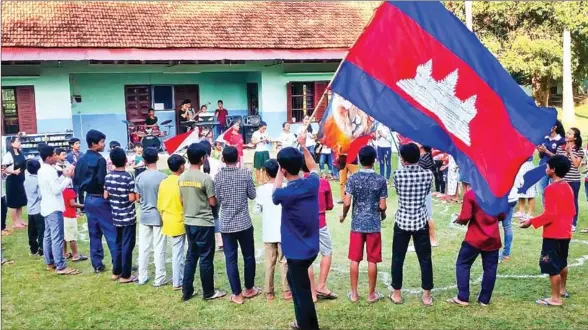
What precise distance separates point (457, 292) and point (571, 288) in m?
1.31

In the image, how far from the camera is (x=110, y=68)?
64.7 ft

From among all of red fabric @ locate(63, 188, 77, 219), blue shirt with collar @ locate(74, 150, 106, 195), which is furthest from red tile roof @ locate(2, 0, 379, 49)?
blue shirt with collar @ locate(74, 150, 106, 195)

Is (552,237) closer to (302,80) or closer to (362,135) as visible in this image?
(362,135)

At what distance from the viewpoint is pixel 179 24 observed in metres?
21.2

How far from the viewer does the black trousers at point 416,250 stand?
600 cm

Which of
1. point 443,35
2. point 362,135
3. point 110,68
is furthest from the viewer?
point 110,68

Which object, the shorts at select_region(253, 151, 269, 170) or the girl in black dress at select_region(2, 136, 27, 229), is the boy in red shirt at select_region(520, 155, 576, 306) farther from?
the shorts at select_region(253, 151, 269, 170)

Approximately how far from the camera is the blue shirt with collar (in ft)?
23.6

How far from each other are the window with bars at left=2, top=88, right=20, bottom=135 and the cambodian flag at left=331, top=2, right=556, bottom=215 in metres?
16.4

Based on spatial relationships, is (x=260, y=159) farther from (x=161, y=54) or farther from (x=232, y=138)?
(x=161, y=54)

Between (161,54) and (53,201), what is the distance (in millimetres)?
12701

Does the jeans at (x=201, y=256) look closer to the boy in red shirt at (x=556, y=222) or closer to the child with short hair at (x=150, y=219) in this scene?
the child with short hair at (x=150, y=219)

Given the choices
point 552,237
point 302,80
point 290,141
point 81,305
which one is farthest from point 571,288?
point 302,80

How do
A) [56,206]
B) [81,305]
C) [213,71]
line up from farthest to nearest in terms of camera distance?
[213,71], [56,206], [81,305]
